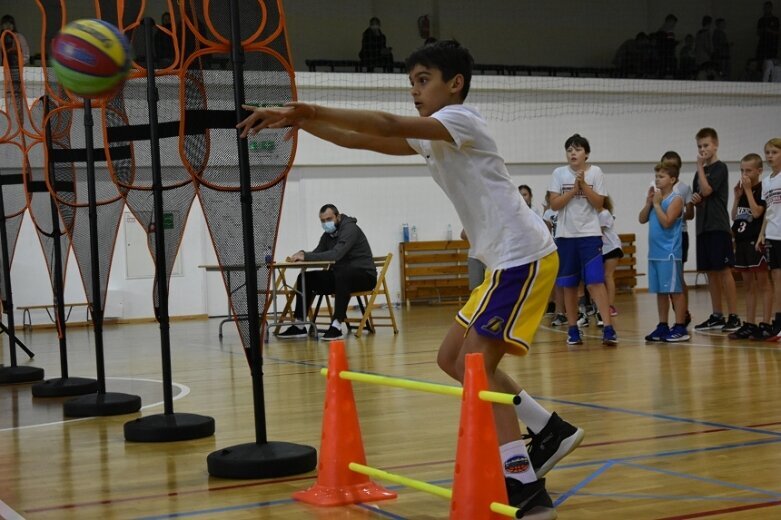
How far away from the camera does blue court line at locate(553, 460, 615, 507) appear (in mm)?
3588

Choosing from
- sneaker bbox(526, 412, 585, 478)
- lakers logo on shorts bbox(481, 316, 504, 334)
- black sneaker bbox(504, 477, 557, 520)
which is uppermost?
lakers logo on shorts bbox(481, 316, 504, 334)

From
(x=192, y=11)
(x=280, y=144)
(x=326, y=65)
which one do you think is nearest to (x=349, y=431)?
(x=280, y=144)

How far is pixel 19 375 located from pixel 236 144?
420 cm

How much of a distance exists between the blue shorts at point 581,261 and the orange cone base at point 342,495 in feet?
17.9

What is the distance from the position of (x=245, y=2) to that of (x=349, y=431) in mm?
2514

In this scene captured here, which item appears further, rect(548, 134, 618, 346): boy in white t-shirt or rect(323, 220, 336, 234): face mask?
rect(323, 220, 336, 234): face mask

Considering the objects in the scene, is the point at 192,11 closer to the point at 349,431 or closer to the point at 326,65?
the point at 349,431

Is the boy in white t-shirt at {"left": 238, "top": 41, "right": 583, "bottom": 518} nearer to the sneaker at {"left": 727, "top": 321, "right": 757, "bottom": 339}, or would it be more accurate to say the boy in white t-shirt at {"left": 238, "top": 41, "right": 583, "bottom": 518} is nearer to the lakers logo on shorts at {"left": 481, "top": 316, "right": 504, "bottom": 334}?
the lakers logo on shorts at {"left": 481, "top": 316, "right": 504, "bottom": 334}

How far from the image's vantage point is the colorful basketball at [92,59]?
12.5ft

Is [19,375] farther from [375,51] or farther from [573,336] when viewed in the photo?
[375,51]

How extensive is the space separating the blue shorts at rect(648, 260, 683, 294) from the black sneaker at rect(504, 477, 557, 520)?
608 cm

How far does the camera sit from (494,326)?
3.39 meters

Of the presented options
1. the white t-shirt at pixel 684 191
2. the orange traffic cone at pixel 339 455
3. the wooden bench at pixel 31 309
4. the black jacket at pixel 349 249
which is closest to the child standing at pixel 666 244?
the white t-shirt at pixel 684 191

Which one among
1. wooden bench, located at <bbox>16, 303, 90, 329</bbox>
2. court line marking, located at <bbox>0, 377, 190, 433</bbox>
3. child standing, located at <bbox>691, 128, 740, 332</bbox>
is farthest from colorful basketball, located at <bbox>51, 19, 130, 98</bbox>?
wooden bench, located at <bbox>16, 303, 90, 329</bbox>
